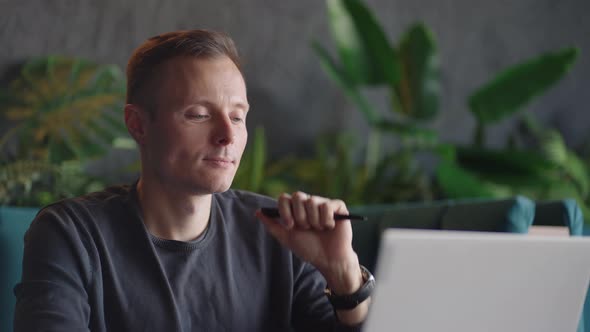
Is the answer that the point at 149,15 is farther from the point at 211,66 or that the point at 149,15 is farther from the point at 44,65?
the point at 211,66

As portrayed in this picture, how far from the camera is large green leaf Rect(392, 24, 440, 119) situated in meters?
3.61

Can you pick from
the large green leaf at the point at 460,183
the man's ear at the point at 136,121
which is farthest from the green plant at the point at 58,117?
the large green leaf at the point at 460,183

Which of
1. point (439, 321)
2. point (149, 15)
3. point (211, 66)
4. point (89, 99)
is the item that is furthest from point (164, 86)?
point (149, 15)

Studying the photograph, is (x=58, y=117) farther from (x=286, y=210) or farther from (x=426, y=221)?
(x=286, y=210)

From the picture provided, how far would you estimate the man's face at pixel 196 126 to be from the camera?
1402 millimetres

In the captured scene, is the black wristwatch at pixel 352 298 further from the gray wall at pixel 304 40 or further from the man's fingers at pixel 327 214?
the gray wall at pixel 304 40

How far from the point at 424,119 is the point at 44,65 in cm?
190

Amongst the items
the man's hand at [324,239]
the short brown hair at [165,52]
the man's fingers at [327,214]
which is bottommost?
the man's hand at [324,239]

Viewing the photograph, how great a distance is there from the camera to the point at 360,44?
11.6 ft

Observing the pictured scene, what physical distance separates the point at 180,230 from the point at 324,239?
287mm

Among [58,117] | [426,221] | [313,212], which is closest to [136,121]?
[313,212]

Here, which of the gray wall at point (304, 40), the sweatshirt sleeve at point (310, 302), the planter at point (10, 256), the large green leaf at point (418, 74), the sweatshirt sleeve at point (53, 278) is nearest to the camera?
the sweatshirt sleeve at point (53, 278)

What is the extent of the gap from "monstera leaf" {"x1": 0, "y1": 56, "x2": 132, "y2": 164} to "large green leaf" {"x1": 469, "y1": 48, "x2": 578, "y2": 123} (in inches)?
74.9

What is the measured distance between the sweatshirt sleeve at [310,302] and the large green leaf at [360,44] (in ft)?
6.61
